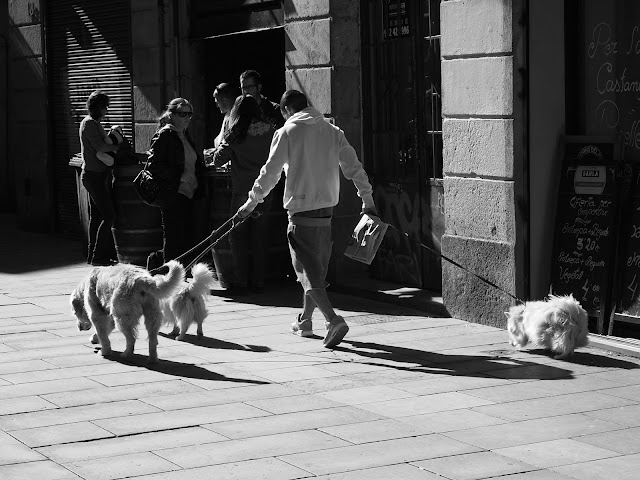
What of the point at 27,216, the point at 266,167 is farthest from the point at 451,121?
the point at 27,216

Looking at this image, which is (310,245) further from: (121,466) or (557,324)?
(121,466)

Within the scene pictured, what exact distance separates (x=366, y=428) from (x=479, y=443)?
69cm

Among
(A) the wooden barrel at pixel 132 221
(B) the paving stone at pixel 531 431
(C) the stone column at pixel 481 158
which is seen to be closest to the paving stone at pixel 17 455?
(B) the paving stone at pixel 531 431

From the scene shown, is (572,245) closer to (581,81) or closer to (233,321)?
(581,81)

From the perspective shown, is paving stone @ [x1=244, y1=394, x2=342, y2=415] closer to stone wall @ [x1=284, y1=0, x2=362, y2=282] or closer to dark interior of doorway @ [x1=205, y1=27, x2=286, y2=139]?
stone wall @ [x1=284, y1=0, x2=362, y2=282]

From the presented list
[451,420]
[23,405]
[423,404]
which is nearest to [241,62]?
[23,405]

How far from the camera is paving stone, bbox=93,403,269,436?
23.2 ft

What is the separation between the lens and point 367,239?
31.1ft

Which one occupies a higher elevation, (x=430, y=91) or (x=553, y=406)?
(x=430, y=91)

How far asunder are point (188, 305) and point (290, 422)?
2.71m

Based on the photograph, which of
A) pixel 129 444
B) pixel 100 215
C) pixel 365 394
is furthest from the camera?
pixel 100 215

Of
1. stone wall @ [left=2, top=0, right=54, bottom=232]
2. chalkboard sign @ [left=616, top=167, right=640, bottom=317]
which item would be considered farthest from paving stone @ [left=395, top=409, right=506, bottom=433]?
stone wall @ [left=2, top=0, right=54, bottom=232]

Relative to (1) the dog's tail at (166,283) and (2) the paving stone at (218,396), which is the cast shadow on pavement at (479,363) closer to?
(2) the paving stone at (218,396)

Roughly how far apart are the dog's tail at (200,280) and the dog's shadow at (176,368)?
718mm
